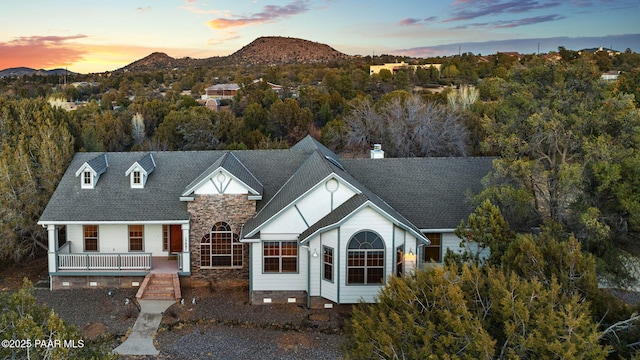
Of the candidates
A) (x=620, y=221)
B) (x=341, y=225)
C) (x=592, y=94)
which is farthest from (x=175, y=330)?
(x=592, y=94)

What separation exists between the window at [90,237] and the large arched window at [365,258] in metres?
10.5

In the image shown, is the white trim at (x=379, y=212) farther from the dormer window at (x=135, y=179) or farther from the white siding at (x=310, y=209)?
the dormer window at (x=135, y=179)

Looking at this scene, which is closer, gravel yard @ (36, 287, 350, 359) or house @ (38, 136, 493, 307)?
gravel yard @ (36, 287, 350, 359)

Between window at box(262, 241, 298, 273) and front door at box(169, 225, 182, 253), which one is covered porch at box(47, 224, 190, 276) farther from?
window at box(262, 241, 298, 273)

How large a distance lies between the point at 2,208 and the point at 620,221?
23.2m

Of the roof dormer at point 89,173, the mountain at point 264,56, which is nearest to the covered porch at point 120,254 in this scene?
the roof dormer at point 89,173

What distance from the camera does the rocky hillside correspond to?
5989 inches

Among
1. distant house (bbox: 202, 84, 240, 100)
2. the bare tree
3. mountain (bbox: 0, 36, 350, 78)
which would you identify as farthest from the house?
mountain (bbox: 0, 36, 350, 78)

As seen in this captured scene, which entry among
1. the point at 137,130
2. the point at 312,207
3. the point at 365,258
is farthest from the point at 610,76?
the point at 137,130

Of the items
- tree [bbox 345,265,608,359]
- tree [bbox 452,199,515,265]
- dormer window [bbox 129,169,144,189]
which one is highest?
dormer window [bbox 129,169,144,189]

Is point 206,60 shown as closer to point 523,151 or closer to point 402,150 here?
point 402,150

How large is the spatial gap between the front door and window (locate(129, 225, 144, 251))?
113cm

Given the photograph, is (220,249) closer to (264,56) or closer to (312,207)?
(312,207)

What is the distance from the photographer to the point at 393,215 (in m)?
17.3
